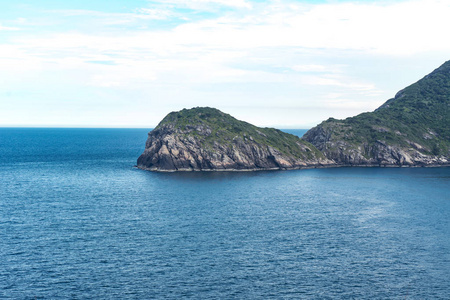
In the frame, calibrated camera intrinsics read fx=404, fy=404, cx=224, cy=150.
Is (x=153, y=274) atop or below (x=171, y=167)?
below

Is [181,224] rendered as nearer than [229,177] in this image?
Yes

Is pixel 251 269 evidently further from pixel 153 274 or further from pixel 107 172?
pixel 107 172

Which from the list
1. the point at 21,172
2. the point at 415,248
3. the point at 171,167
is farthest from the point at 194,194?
the point at 21,172

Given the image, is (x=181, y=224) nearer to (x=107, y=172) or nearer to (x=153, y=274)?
(x=153, y=274)

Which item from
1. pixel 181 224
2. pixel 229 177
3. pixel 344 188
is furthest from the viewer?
pixel 229 177

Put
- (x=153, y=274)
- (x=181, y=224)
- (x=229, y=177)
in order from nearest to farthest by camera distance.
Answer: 1. (x=153, y=274)
2. (x=181, y=224)
3. (x=229, y=177)

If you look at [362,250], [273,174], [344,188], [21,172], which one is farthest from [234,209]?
[21,172]
